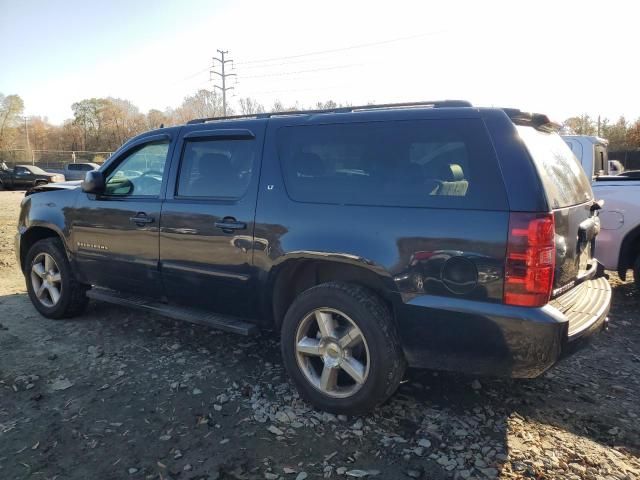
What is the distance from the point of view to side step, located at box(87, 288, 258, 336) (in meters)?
3.54

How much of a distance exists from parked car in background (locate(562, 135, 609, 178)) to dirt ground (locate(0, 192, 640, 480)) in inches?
124

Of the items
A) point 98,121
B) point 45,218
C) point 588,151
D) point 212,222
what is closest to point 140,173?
point 212,222

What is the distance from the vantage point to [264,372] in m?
3.73

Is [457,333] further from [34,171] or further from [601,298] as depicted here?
[34,171]

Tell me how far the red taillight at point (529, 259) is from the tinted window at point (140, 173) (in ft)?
9.27

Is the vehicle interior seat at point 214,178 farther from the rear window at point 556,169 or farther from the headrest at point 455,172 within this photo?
the rear window at point 556,169

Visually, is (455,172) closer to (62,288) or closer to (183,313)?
(183,313)

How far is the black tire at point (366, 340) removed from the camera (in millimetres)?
2848

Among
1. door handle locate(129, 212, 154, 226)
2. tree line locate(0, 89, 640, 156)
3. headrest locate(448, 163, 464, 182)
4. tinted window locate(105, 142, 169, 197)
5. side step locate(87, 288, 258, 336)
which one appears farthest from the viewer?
tree line locate(0, 89, 640, 156)

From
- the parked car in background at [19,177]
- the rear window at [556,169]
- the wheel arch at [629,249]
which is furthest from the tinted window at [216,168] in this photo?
the parked car in background at [19,177]

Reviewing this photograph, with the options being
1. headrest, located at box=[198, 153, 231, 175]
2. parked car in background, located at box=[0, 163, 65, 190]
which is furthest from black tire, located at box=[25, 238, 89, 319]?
parked car in background, located at box=[0, 163, 65, 190]

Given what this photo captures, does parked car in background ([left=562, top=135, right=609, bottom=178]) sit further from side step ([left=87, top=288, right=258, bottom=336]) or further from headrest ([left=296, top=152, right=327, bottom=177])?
side step ([left=87, top=288, right=258, bottom=336])

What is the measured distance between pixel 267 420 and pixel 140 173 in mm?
2469

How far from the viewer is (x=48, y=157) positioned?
42688mm
